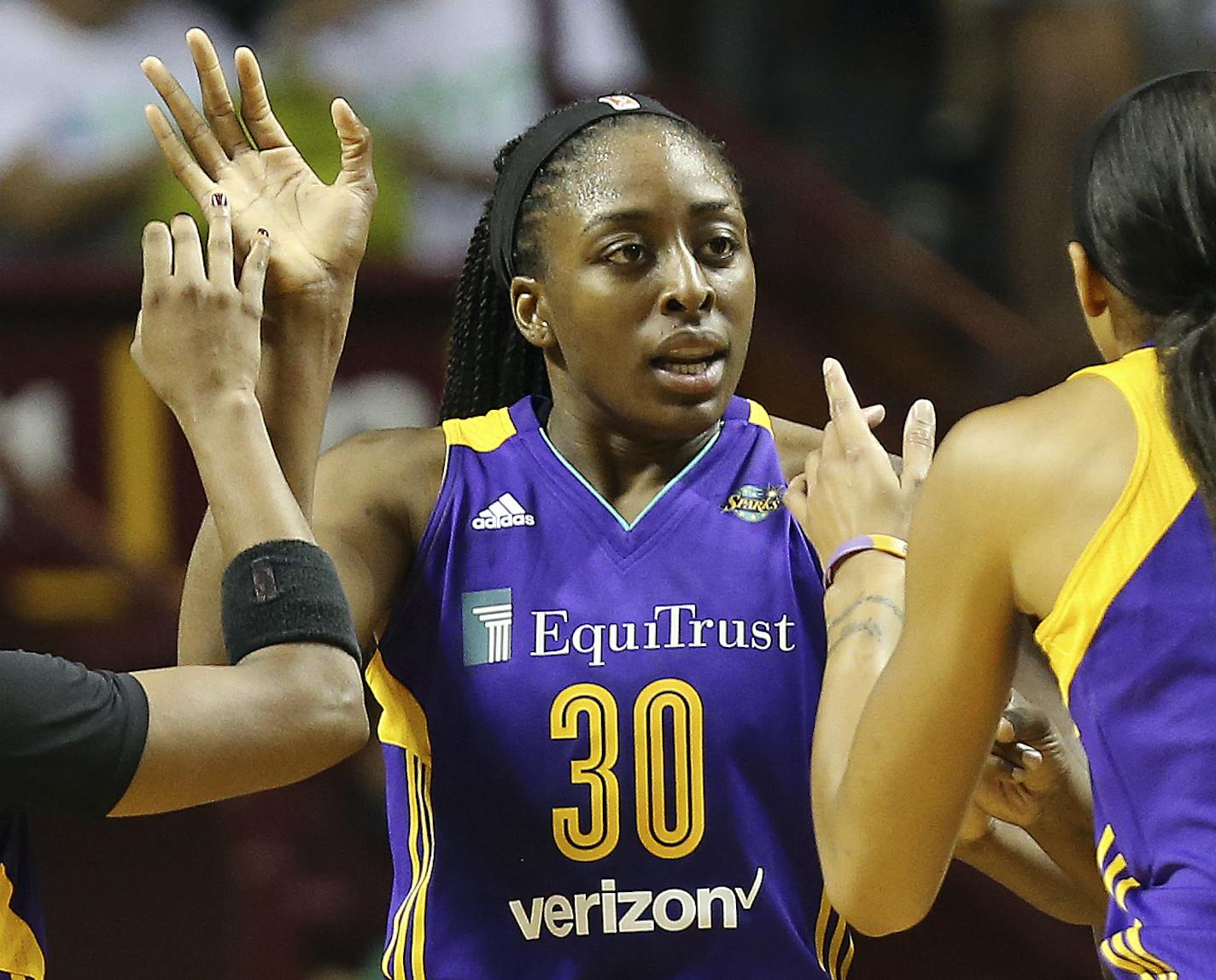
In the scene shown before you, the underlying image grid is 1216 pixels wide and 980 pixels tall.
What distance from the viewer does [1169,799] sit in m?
1.97

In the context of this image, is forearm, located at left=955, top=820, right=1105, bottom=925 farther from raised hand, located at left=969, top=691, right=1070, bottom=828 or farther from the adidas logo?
the adidas logo

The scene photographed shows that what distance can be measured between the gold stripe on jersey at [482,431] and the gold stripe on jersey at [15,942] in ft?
3.30

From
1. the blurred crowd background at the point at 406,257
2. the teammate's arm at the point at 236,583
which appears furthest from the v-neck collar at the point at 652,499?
the blurred crowd background at the point at 406,257

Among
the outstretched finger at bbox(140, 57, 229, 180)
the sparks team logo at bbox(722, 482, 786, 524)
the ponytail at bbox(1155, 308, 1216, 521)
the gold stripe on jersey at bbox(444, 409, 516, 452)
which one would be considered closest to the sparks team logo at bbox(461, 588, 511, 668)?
the gold stripe on jersey at bbox(444, 409, 516, 452)

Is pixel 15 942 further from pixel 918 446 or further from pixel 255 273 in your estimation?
pixel 918 446

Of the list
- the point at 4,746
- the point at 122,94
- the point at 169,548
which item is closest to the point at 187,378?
the point at 4,746

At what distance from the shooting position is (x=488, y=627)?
2.80 metres

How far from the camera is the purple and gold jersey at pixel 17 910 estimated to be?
7.16 ft

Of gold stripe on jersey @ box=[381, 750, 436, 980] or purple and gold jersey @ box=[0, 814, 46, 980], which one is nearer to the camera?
purple and gold jersey @ box=[0, 814, 46, 980]

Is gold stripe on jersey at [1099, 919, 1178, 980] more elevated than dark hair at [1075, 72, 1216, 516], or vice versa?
dark hair at [1075, 72, 1216, 516]

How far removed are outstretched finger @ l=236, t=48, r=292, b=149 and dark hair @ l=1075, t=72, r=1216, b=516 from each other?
107 cm

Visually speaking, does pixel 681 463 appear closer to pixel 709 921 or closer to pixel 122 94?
pixel 709 921

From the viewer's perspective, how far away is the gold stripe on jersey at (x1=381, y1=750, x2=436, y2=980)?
280 cm

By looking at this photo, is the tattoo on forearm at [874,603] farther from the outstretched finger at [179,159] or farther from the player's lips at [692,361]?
the outstretched finger at [179,159]
